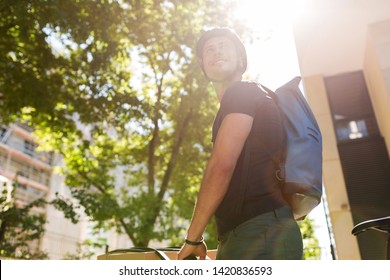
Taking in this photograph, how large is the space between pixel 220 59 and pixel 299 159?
59 cm

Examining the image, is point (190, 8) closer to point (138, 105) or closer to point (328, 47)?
point (138, 105)

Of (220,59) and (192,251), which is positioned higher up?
Result: (220,59)

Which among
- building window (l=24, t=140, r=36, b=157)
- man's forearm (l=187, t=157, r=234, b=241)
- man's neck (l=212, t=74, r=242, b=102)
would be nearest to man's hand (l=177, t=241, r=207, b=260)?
man's forearm (l=187, t=157, r=234, b=241)

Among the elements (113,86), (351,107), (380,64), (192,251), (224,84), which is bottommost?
(192,251)

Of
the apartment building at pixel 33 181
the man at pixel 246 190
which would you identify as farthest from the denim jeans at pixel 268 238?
the apartment building at pixel 33 181

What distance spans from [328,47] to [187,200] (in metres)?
9.48

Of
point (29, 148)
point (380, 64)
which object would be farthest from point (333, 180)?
point (29, 148)

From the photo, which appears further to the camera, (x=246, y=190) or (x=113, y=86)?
(x=113, y=86)

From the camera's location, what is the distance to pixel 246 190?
56.3 inches

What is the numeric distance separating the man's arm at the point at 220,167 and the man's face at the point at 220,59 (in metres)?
0.34

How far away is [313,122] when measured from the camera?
5.07 feet

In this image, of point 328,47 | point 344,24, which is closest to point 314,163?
point 344,24

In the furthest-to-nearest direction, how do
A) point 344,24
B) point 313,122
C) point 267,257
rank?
point 344,24, point 313,122, point 267,257

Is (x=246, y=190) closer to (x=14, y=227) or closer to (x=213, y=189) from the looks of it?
(x=213, y=189)
